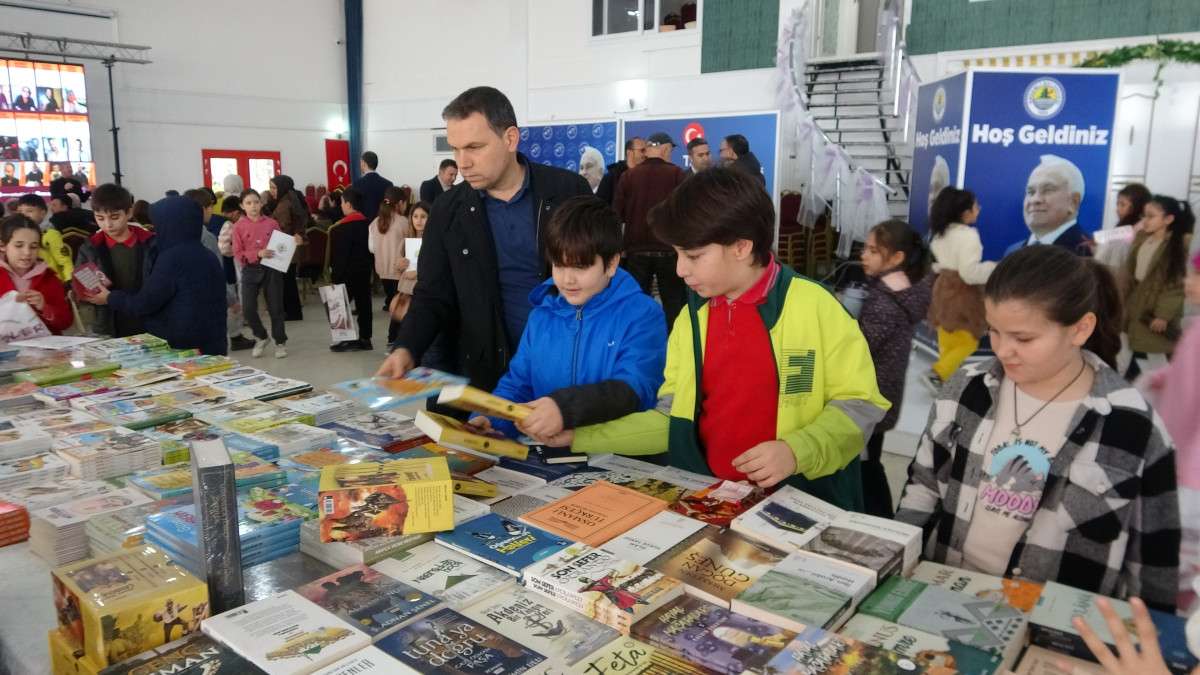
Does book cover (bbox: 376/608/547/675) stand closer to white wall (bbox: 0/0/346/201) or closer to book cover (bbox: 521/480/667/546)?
book cover (bbox: 521/480/667/546)

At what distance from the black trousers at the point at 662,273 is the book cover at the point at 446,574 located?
16.4ft

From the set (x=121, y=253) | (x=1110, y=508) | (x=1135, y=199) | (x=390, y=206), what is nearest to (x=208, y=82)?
(x=390, y=206)

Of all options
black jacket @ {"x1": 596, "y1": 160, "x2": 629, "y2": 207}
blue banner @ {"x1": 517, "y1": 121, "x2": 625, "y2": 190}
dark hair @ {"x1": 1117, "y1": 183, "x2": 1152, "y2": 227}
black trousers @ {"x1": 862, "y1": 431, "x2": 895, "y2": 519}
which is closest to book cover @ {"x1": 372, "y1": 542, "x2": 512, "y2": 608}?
black trousers @ {"x1": 862, "y1": 431, "x2": 895, "y2": 519}

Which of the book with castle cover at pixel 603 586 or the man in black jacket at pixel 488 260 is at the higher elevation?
the man in black jacket at pixel 488 260

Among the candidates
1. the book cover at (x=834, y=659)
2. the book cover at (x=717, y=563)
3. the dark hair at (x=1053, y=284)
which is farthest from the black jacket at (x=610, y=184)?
the book cover at (x=834, y=659)

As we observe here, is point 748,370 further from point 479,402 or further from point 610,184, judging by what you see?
point 610,184

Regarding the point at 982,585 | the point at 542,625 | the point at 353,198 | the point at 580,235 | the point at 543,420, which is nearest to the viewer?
the point at 542,625

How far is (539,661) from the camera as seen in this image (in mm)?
1115

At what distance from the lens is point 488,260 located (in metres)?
2.70

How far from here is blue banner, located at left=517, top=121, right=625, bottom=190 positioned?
35.1ft

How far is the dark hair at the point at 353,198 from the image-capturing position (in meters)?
7.55

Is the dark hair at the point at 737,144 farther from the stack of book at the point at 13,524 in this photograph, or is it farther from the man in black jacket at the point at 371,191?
the stack of book at the point at 13,524

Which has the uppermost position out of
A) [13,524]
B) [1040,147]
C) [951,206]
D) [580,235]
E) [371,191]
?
[1040,147]

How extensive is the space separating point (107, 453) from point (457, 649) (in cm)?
128
